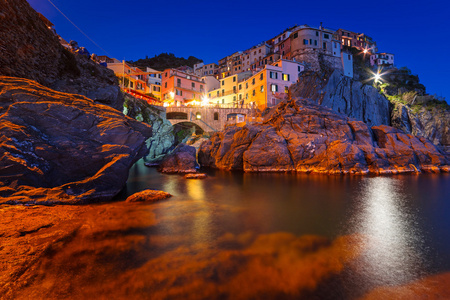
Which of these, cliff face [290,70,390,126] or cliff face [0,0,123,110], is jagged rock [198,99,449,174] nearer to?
cliff face [290,70,390,126]

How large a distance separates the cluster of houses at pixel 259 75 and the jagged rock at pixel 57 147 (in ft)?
111

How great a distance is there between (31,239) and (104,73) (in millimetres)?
24288

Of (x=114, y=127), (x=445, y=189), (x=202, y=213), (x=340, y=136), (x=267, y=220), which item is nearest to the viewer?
(x=267, y=220)

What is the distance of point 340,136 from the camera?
31.1 meters

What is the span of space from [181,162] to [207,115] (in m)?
22.8

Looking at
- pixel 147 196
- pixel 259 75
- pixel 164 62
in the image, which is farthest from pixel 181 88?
pixel 164 62

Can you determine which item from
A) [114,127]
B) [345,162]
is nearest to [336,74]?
[345,162]

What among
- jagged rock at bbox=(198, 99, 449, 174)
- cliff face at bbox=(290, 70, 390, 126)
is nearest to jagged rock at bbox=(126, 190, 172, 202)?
jagged rock at bbox=(198, 99, 449, 174)

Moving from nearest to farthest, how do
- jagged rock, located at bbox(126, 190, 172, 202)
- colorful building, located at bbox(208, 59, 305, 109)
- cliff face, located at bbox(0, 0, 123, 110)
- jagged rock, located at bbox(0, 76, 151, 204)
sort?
jagged rock, located at bbox(0, 76, 151, 204)
jagged rock, located at bbox(126, 190, 172, 202)
cliff face, located at bbox(0, 0, 123, 110)
colorful building, located at bbox(208, 59, 305, 109)

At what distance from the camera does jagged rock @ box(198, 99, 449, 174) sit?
95.0ft

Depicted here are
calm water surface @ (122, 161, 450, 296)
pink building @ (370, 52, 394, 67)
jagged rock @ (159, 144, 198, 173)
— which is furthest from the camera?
pink building @ (370, 52, 394, 67)

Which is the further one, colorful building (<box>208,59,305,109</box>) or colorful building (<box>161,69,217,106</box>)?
colorful building (<box>161,69,217,106</box>)

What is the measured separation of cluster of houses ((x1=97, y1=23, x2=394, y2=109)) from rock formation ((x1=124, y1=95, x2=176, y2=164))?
580 centimetres

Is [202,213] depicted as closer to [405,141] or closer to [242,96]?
[405,141]
